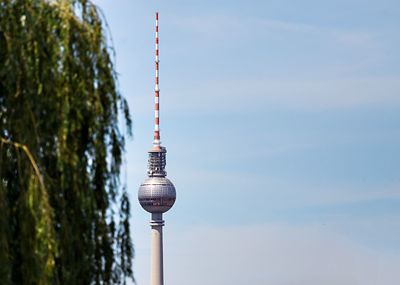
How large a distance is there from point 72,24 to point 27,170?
3.71 metres

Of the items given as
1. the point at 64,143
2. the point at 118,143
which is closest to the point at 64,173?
the point at 64,143

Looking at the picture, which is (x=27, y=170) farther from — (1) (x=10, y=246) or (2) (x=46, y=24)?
(2) (x=46, y=24)

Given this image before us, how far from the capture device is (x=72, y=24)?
88.7 feet

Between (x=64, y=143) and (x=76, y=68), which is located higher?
(x=76, y=68)

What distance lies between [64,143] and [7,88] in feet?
5.47

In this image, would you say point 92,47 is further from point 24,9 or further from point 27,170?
point 27,170

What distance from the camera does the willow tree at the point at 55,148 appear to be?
82.2 feet

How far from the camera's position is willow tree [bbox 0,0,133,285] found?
2506 centimetres

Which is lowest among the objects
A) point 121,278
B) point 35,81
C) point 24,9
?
point 121,278

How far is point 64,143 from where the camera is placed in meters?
25.8

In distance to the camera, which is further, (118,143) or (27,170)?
(118,143)

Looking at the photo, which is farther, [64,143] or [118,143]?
[118,143]

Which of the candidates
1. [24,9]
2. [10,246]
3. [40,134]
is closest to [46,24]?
[24,9]

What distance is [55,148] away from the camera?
2603 cm
